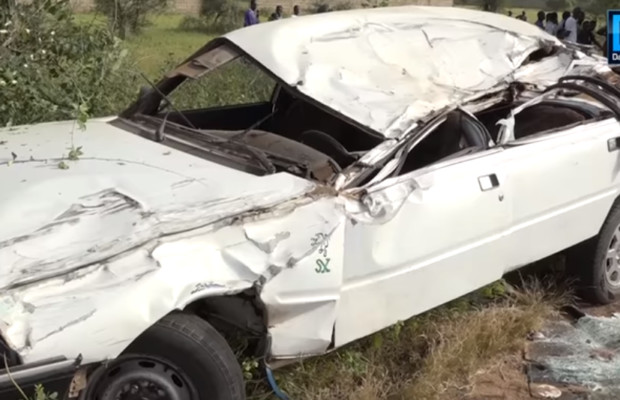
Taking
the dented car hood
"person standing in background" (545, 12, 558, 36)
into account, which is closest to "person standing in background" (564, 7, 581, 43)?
"person standing in background" (545, 12, 558, 36)

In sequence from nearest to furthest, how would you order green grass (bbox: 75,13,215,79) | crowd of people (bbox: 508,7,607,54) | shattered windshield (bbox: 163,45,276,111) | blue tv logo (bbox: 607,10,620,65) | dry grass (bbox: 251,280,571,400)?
dry grass (bbox: 251,280,571,400) → shattered windshield (bbox: 163,45,276,111) → blue tv logo (bbox: 607,10,620,65) → crowd of people (bbox: 508,7,607,54) → green grass (bbox: 75,13,215,79)

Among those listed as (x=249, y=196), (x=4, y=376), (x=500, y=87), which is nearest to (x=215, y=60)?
(x=249, y=196)

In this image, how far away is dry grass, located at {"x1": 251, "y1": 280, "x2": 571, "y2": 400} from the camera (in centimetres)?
382

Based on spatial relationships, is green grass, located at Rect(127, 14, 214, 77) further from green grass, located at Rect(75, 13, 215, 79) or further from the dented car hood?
the dented car hood

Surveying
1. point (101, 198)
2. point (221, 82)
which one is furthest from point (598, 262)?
point (101, 198)

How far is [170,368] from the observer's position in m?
3.07

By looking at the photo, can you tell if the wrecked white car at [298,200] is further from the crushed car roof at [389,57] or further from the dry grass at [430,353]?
the dry grass at [430,353]

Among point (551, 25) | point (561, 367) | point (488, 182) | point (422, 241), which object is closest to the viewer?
point (422, 241)

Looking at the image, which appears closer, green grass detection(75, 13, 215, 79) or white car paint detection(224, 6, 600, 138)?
white car paint detection(224, 6, 600, 138)

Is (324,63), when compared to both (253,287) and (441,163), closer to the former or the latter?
(441,163)

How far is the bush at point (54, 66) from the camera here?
6434 mm

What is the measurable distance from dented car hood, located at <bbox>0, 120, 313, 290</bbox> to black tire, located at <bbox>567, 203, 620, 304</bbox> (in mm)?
2331

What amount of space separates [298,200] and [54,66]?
441 centimetres

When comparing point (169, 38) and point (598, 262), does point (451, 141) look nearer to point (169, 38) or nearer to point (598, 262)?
point (598, 262)
